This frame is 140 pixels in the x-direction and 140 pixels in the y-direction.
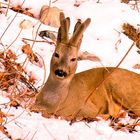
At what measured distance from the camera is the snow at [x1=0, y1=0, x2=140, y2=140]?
474 cm

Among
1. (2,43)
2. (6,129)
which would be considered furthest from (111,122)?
(2,43)

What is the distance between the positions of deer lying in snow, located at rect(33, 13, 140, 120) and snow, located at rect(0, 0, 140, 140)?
0.37m

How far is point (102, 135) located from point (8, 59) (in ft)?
5.19

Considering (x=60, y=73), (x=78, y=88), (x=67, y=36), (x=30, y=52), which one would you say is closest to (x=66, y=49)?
(x=67, y=36)

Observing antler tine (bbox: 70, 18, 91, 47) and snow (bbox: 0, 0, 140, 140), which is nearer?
snow (bbox: 0, 0, 140, 140)

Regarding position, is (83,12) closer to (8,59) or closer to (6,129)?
(8,59)

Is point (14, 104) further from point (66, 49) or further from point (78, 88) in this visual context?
point (78, 88)

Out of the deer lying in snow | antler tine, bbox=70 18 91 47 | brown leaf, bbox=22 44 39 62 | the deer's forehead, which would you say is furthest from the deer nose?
brown leaf, bbox=22 44 39 62

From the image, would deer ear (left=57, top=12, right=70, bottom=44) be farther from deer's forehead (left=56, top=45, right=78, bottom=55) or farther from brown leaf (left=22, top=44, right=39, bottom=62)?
brown leaf (left=22, top=44, right=39, bottom=62)

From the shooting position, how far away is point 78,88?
6.12 metres

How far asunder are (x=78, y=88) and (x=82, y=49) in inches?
53.5

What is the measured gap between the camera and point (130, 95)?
6539 mm

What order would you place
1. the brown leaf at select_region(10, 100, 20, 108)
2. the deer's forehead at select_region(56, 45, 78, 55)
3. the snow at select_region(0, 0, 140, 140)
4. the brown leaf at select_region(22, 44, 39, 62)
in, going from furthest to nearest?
the brown leaf at select_region(22, 44, 39, 62) → the deer's forehead at select_region(56, 45, 78, 55) → the brown leaf at select_region(10, 100, 20, 108) → the snow at select_region(0, 0, 140, 140)

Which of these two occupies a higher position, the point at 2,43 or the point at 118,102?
the point at 2,43
